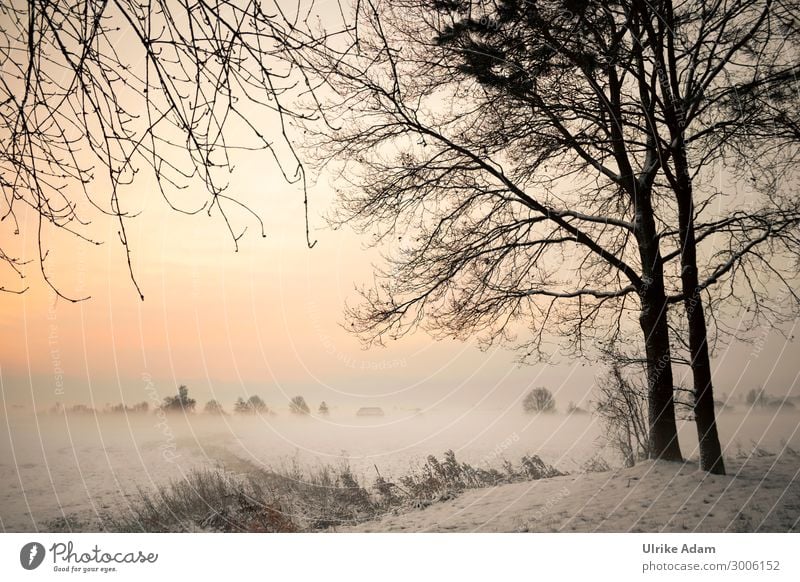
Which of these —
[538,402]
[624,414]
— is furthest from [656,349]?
[538,402]

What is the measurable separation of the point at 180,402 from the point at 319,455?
1.08 m

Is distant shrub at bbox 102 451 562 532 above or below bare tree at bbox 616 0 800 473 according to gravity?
below

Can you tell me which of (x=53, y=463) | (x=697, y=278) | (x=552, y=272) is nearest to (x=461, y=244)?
(x=552, y=272)

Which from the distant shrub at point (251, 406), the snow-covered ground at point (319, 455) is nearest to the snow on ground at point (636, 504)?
the snow-covered ground at point (319, 455)

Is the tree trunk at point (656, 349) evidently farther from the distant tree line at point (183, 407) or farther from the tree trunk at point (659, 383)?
the distant tree line at point (183, 407)

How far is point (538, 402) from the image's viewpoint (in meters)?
4.77

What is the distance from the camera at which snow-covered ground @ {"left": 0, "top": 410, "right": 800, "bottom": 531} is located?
421cm

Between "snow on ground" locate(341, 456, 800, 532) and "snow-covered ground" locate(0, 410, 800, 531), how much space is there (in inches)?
0.5

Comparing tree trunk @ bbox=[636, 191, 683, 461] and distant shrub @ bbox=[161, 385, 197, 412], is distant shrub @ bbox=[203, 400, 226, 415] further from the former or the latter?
tree trunk @ bbox=[636, 191, 683, 461]

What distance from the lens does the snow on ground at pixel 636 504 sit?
13.6 ft

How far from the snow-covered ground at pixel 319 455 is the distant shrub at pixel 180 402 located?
0.08 metres

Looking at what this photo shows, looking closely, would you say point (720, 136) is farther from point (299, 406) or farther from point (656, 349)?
point (299, 406)

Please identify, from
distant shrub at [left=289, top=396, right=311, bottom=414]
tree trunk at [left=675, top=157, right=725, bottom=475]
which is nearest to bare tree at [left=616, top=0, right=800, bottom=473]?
tree trunk at [left=675, top=157, right=725, bottom=475]
